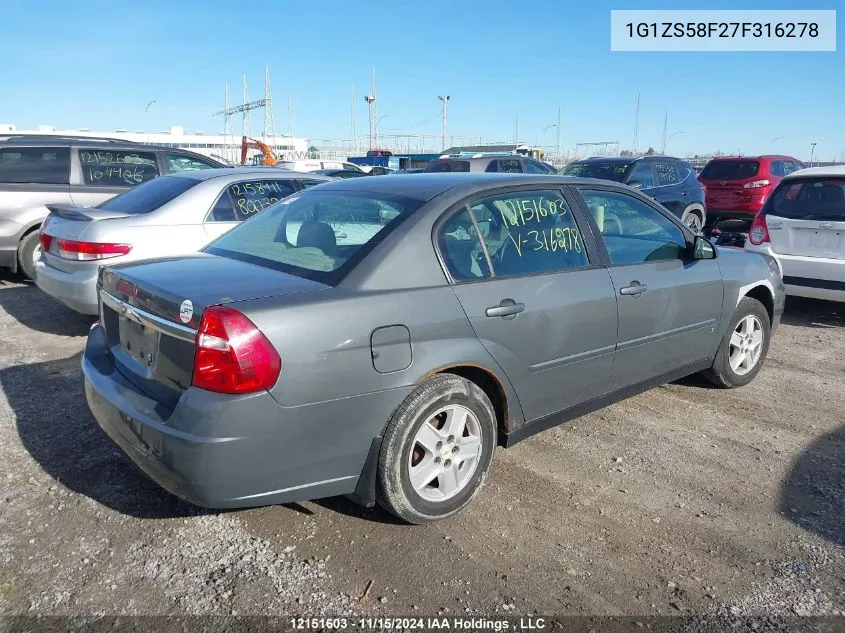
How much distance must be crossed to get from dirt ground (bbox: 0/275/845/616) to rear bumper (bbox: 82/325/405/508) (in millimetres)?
370

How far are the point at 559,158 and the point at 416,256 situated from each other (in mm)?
68886

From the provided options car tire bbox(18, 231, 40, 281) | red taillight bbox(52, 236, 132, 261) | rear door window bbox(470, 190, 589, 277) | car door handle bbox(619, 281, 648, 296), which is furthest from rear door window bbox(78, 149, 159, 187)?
car door handle bbox(619, 281, 648, 296)

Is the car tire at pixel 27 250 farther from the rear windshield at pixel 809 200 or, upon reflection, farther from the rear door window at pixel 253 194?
the rear windshield at pixel 809 200

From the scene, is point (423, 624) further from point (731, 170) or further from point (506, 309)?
point (731, 170)

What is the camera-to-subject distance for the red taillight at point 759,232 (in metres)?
7.11

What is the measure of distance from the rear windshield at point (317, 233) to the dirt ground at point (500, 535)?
1.17 m

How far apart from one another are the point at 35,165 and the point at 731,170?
12.7 meters

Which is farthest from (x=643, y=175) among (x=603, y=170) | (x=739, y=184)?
(x=739, y=184)

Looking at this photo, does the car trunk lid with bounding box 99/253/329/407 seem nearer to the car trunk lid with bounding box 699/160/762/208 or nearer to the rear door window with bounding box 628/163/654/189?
the rear door window with bounding box 628/163/654/189

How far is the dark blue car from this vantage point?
38.2ft

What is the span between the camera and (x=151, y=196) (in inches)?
236

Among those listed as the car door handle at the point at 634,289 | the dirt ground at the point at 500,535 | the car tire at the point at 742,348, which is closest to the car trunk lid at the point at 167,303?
the dirt ground at the point at 500,535

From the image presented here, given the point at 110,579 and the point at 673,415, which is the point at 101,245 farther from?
the point at 673,415

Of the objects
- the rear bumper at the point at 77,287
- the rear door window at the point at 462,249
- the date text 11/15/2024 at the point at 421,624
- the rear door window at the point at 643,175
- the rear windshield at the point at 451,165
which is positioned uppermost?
the rear windshield at the point at 451,165
